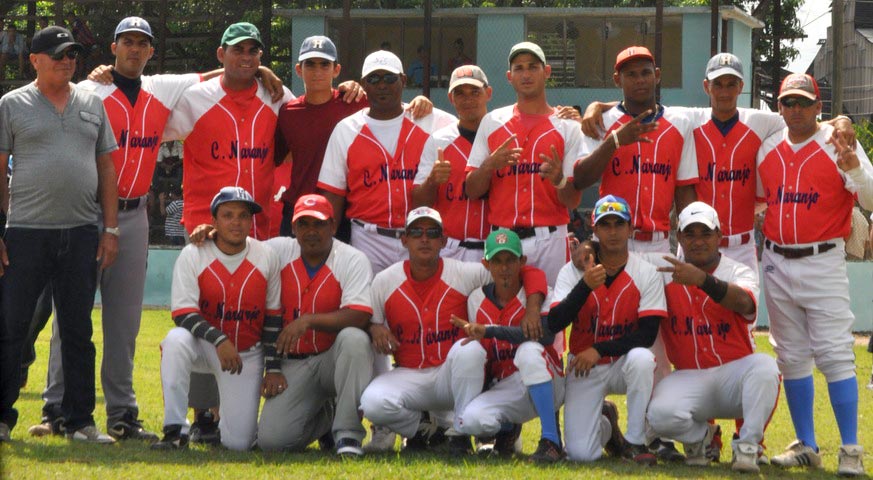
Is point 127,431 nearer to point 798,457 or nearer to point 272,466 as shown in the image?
point 272,466

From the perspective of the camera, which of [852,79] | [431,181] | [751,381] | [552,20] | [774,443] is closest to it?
[751,381]

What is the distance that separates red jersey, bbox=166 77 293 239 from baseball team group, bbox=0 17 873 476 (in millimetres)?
29

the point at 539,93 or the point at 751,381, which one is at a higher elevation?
the point at 539,93

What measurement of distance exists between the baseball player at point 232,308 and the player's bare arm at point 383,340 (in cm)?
65

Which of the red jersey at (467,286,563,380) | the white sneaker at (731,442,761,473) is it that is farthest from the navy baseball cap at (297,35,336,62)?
the white sneaker at (731,442,761,473)

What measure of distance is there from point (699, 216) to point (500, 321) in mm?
1453

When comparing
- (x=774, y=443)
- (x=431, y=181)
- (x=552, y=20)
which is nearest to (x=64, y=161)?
(x=431, y=181)

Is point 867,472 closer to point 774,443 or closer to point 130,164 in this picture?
point 774,443

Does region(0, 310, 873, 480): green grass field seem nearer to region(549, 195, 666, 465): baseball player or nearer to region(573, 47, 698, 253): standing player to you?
region(549, 195, 666, 465): baseball player

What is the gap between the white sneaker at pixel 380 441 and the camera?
803 cm

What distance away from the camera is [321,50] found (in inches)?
339

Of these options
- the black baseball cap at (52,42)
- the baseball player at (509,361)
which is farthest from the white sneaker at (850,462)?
the black baseball cap at (52,42)

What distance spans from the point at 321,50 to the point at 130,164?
157 cm

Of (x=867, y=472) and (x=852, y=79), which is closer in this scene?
(x=867, y=472)
